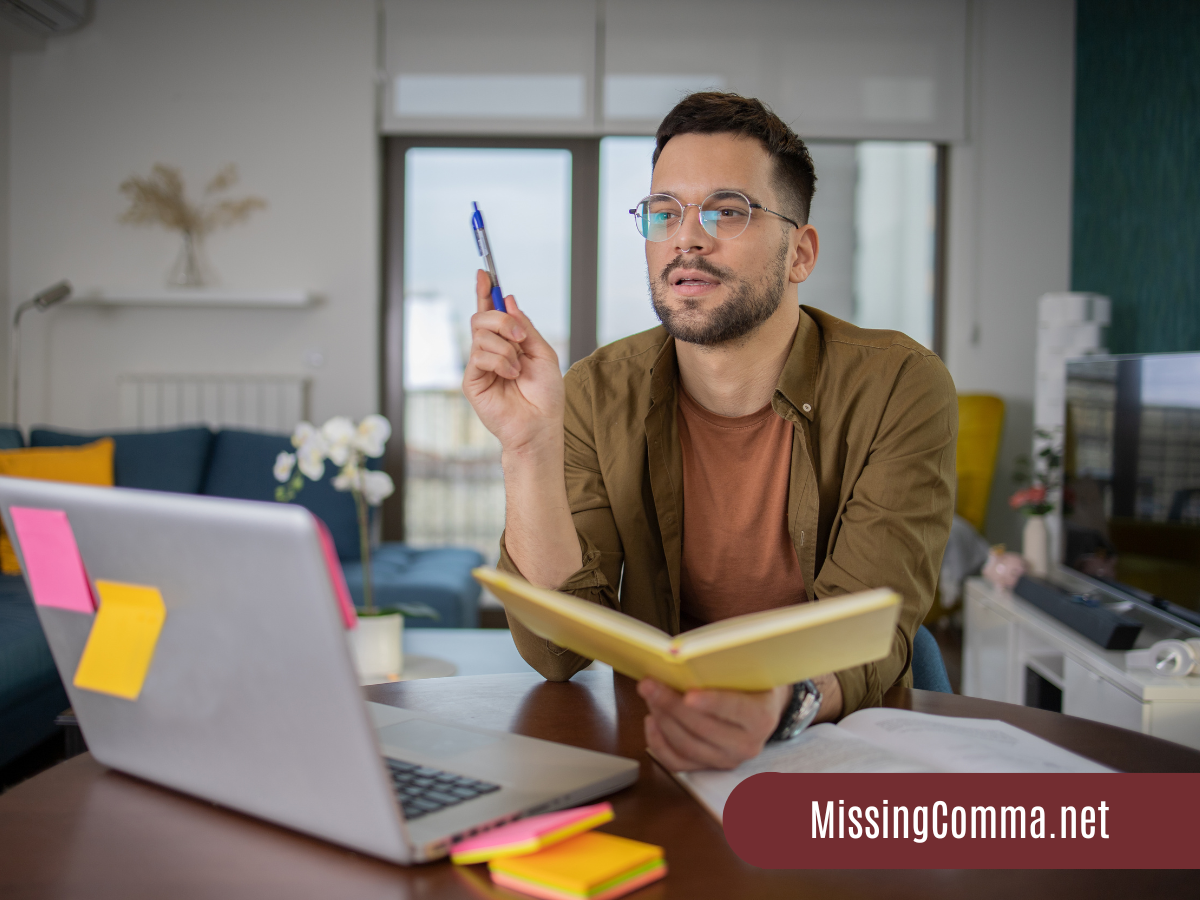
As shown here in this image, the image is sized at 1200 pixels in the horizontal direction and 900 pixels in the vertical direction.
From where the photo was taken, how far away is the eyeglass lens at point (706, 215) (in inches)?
50.0

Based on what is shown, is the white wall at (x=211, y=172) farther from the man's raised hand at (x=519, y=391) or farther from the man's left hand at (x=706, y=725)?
the man's left hand at (x=706, y=725)

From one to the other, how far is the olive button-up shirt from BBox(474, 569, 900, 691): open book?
39 cm

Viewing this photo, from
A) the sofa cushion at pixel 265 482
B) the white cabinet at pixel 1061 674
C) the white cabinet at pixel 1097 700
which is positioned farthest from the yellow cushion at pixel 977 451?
the sofa cushion at pixel 265 482

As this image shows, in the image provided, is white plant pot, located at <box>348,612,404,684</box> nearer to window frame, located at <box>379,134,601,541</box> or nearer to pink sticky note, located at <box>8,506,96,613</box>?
pink sticky note, located at <box>8,506,96,613</box>

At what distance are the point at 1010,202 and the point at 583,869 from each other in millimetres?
4328

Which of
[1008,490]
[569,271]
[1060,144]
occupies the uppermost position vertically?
[1060,144]

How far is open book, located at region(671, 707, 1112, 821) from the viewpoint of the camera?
0.64m

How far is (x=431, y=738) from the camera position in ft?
2.30

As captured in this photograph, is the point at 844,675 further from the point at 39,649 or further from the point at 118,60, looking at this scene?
the point at 118,60

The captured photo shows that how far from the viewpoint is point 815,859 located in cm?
54

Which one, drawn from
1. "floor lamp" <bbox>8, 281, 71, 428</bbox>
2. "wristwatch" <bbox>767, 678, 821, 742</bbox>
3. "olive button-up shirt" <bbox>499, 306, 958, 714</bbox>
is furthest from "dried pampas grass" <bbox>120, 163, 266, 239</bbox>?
"wristwatch" <bbox>767, 678, 821, 742</bbox>

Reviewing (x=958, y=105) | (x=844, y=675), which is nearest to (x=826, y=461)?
(x=844, y=675)

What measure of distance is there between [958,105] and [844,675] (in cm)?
400

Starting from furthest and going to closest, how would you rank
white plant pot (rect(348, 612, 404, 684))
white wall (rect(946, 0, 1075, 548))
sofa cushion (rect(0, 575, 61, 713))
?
white wall (rect(946, 0, 1075, 548)) < sofa cushion (rect(0, 575, 61, 713)) < white plant pot (rect(348, 612, 404, 684))
